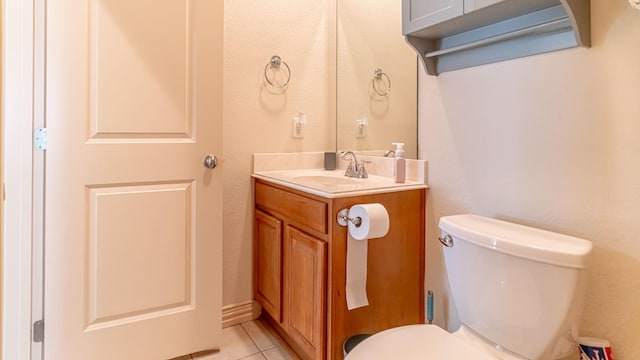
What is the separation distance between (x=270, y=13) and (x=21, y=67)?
120cm

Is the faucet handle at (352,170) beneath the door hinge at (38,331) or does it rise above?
above

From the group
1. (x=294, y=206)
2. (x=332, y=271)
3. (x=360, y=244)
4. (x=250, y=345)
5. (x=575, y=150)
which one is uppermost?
(x=575, y=150)

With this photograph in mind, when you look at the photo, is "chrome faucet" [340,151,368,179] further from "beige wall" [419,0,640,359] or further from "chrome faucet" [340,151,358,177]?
"beige wall" [419,0,640,359]

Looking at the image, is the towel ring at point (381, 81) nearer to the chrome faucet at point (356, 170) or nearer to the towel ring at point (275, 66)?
the chrome faucet at point (356, 170)

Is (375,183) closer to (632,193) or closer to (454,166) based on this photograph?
(454,166)

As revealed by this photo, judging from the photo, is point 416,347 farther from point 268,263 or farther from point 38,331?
point 38,331

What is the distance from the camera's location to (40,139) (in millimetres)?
1491

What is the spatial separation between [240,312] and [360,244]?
101 centimetres

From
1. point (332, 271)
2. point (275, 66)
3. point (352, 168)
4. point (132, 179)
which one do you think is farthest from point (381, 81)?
point (132, 179)

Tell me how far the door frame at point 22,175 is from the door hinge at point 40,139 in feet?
0.05

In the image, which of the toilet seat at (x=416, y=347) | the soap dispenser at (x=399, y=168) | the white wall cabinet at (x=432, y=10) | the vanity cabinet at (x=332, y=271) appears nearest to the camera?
the toilet seat at (x=416, y=347)

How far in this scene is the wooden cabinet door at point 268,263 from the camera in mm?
1858

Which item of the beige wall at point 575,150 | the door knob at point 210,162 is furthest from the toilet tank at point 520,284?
the door knob at point 210,162

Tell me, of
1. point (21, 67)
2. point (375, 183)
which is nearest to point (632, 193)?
point (375, 183)
